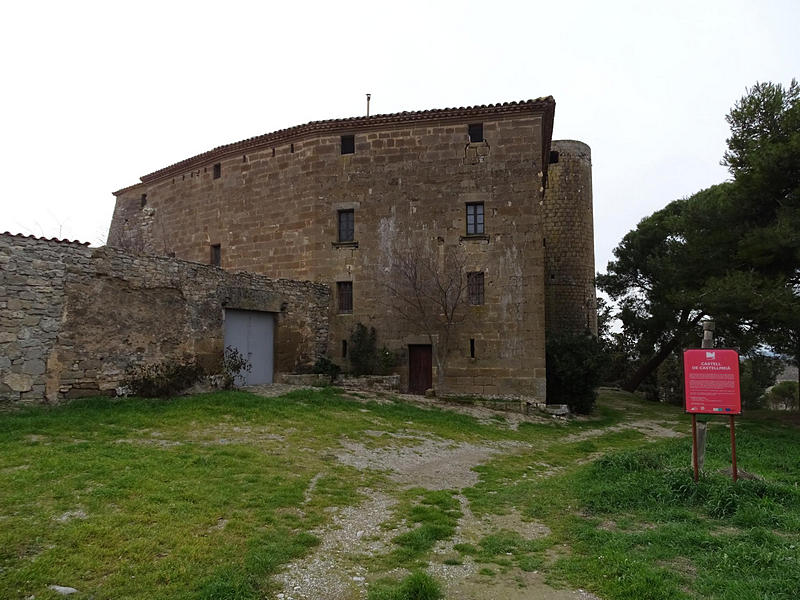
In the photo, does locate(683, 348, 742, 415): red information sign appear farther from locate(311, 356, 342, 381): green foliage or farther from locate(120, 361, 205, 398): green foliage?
locate(311, 356, 342, 381): green foliage

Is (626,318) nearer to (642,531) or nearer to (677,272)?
(677,272)

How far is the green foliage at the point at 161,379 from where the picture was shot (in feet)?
38.8

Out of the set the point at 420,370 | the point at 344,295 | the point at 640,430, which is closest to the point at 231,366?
the point at 344,295

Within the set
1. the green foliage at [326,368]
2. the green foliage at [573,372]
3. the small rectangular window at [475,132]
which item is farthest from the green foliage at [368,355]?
the small rectangular window at [475,132]

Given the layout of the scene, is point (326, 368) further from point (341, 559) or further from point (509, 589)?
point (509, 589)

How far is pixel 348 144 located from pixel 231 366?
383 inches

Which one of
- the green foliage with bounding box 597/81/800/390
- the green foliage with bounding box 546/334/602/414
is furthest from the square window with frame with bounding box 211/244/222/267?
the green foliage with bounding box 597/81/800/390

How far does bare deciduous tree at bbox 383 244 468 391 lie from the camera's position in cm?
1805

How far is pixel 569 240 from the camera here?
2481 cm

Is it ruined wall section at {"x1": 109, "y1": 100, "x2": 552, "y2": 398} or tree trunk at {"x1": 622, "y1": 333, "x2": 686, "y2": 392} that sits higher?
ruined wall section at {"x1": 109, "y1": 100, "x2": 552, "y2": 398}

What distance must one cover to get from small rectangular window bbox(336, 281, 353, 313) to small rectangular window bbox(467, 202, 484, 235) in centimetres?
470

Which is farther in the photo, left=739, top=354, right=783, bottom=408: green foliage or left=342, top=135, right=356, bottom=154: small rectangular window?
left=739, top=354, right=783, bottom=408: green foliage

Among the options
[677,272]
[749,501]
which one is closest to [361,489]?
[749,501]

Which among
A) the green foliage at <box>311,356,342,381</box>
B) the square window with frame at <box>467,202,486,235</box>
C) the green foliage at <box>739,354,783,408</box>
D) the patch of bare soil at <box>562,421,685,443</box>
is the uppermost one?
the square window with frame at <box>467,202,486,235</box>
